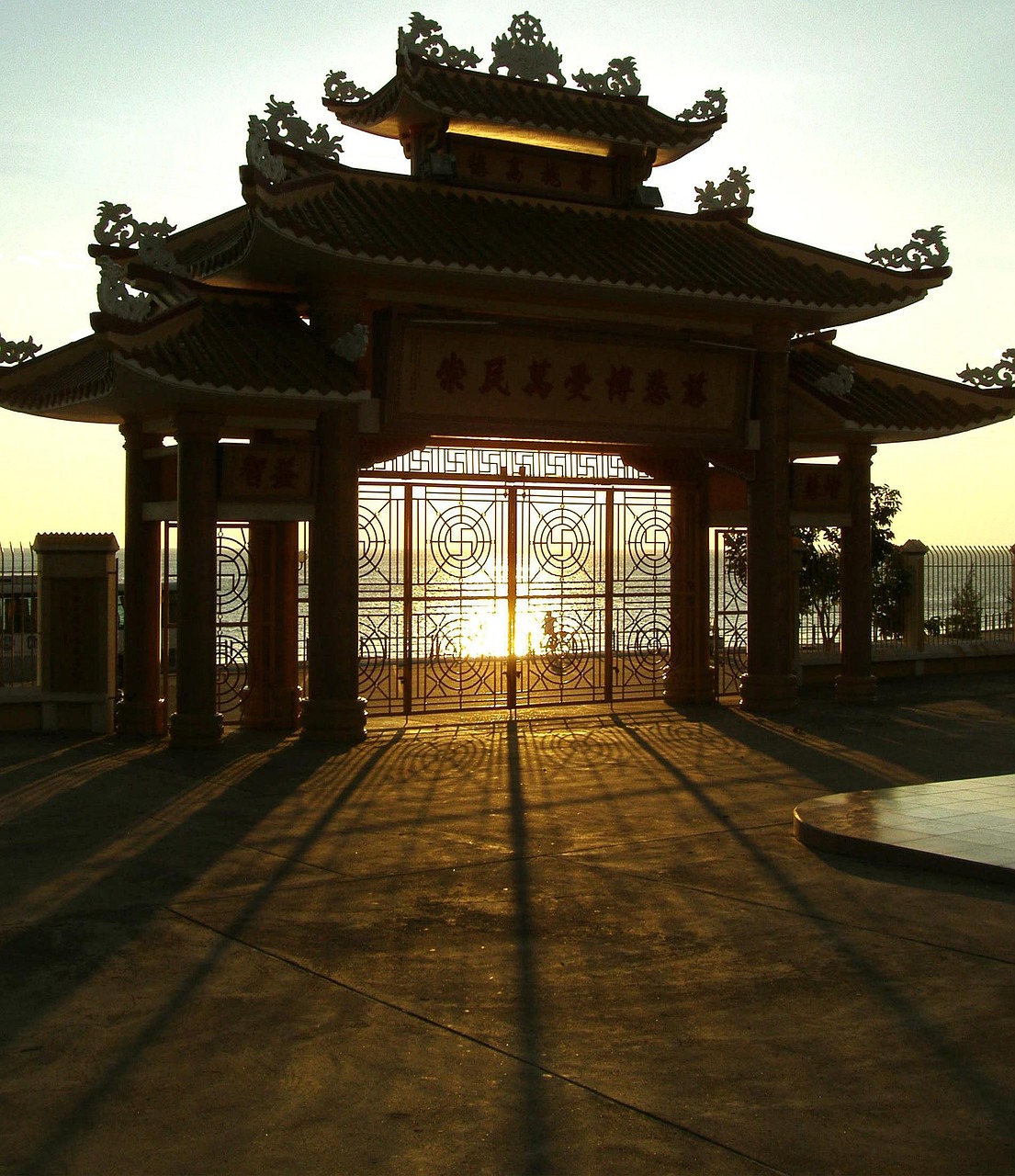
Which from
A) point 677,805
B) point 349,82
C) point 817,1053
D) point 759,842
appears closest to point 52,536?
point 349,82

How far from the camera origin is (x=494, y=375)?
492 inches

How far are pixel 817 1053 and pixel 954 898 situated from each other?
224 centimetres

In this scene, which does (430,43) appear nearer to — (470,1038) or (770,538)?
(770,538)

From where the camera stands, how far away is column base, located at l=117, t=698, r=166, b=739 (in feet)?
40.2

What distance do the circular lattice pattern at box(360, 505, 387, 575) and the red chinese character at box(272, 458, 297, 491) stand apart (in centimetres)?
117

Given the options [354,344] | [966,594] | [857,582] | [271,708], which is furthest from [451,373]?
[966,594]

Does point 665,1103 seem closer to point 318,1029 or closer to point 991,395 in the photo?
point 318,1029

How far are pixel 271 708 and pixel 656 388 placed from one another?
4.68 meters

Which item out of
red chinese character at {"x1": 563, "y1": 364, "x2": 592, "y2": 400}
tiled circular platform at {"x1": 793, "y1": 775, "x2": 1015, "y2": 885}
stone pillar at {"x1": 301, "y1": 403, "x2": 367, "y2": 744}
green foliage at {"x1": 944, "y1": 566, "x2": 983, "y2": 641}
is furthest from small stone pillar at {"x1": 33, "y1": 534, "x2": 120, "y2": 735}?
green foliage at {"x1": 944, "y1": 566, "x2": 983, "y2": 641}

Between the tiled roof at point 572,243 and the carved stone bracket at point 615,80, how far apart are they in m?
1.38

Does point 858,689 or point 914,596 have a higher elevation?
point 914,596

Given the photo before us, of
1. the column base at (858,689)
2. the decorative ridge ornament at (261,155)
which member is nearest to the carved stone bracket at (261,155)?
the decorative ridge ornament at (261,155)

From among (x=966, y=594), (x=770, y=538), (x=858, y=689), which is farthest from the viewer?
(x=966, y=594)

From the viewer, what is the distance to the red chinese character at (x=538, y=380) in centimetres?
1265
